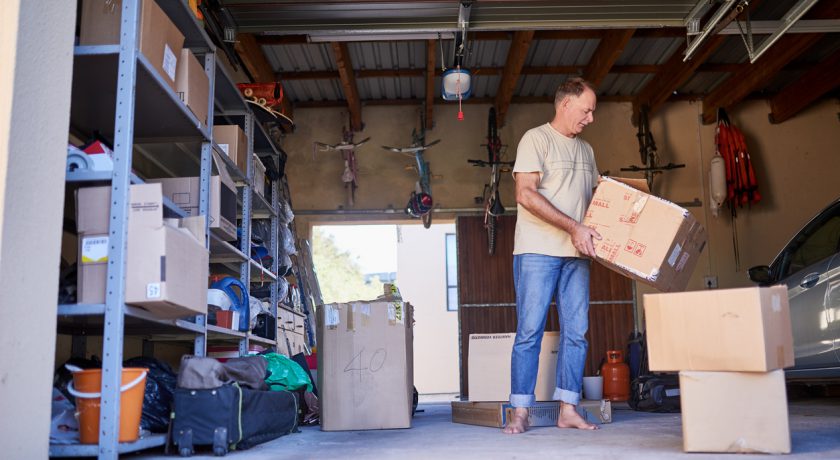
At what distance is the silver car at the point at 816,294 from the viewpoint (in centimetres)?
467

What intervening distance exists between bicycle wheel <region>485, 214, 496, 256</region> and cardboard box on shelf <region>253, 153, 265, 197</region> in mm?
2985

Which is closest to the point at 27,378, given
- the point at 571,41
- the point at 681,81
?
the point at 571,41

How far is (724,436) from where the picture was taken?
9.05 feet

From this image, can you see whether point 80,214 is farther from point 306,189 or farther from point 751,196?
point 751,196

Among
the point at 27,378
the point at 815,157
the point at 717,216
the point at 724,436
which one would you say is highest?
the point at 815,157

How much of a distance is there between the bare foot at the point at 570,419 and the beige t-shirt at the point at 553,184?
0.74m

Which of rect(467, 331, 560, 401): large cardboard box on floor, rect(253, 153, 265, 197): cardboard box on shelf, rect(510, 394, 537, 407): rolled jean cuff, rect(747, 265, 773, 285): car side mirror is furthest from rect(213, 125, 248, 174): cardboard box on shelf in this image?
rect(747, 265, 773, 285): car side mirror

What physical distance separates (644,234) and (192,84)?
214cm

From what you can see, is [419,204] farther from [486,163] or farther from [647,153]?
[647,153]

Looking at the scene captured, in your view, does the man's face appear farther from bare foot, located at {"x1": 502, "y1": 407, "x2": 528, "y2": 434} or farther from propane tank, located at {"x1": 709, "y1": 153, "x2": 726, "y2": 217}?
propane tank, located at {"x1": 709, "y1": 153, "x2": 726, "y2": 217}

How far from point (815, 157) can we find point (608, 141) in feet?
7.11

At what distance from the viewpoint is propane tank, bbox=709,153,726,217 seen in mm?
8250

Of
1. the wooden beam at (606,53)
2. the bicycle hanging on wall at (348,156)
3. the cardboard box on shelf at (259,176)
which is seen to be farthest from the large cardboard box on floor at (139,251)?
the bicycle hanging on wall at (348,156)

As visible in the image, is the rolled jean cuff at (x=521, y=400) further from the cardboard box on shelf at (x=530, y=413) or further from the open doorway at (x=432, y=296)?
the open doorway at (x=432, y=296)
